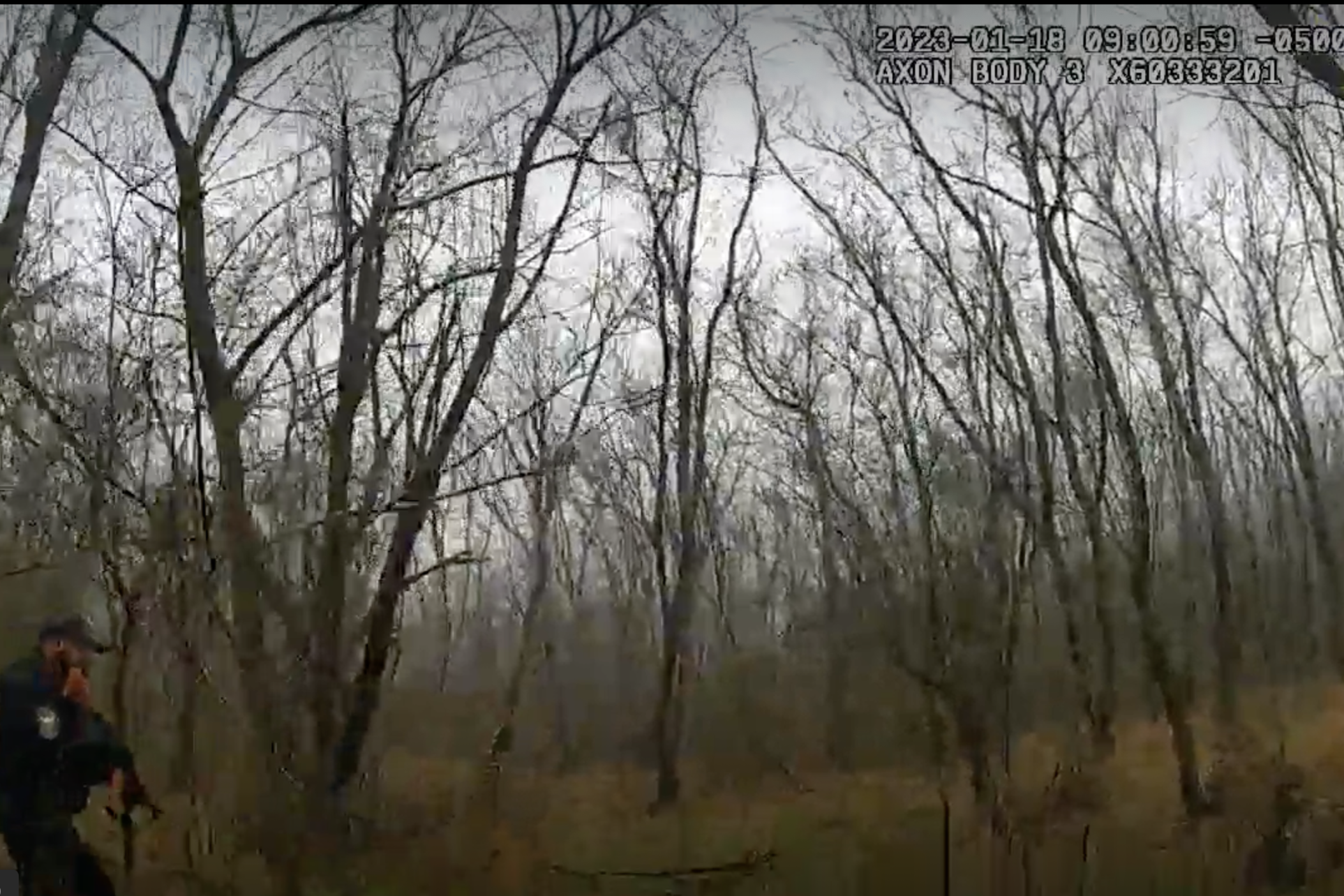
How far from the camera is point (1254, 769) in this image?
6051 mm

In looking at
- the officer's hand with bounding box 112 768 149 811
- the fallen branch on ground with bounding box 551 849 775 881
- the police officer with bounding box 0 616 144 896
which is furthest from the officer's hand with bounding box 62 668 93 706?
the fallen branch on ground with bounding box 551 849 775 881

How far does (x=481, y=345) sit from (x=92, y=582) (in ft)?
6.56

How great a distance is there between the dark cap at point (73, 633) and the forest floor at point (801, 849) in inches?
25.6

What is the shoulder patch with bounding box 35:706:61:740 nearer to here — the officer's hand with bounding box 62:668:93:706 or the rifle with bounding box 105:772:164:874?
the officer's hand with bounding box 62:668:93:706

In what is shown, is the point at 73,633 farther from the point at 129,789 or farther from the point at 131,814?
the point at 131,814

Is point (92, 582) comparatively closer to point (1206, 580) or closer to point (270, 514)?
point (270, 514)

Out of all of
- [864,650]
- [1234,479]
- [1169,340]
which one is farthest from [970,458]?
[1234,479]

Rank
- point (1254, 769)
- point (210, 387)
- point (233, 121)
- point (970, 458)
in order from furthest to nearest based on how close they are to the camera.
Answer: point (970, 458), point (1254, 769), point (233, 121), point (210, 387)

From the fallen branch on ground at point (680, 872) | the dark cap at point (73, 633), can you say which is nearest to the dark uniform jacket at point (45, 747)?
the dark cap at point (73, 633)

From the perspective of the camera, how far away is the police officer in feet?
13.1

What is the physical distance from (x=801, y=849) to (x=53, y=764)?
3268 mm

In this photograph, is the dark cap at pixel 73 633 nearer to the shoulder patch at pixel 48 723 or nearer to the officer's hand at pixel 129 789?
the shoulder patch at pixel 48 723

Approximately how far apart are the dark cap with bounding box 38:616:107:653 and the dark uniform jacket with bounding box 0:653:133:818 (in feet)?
0.38

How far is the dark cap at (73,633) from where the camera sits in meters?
4.38
